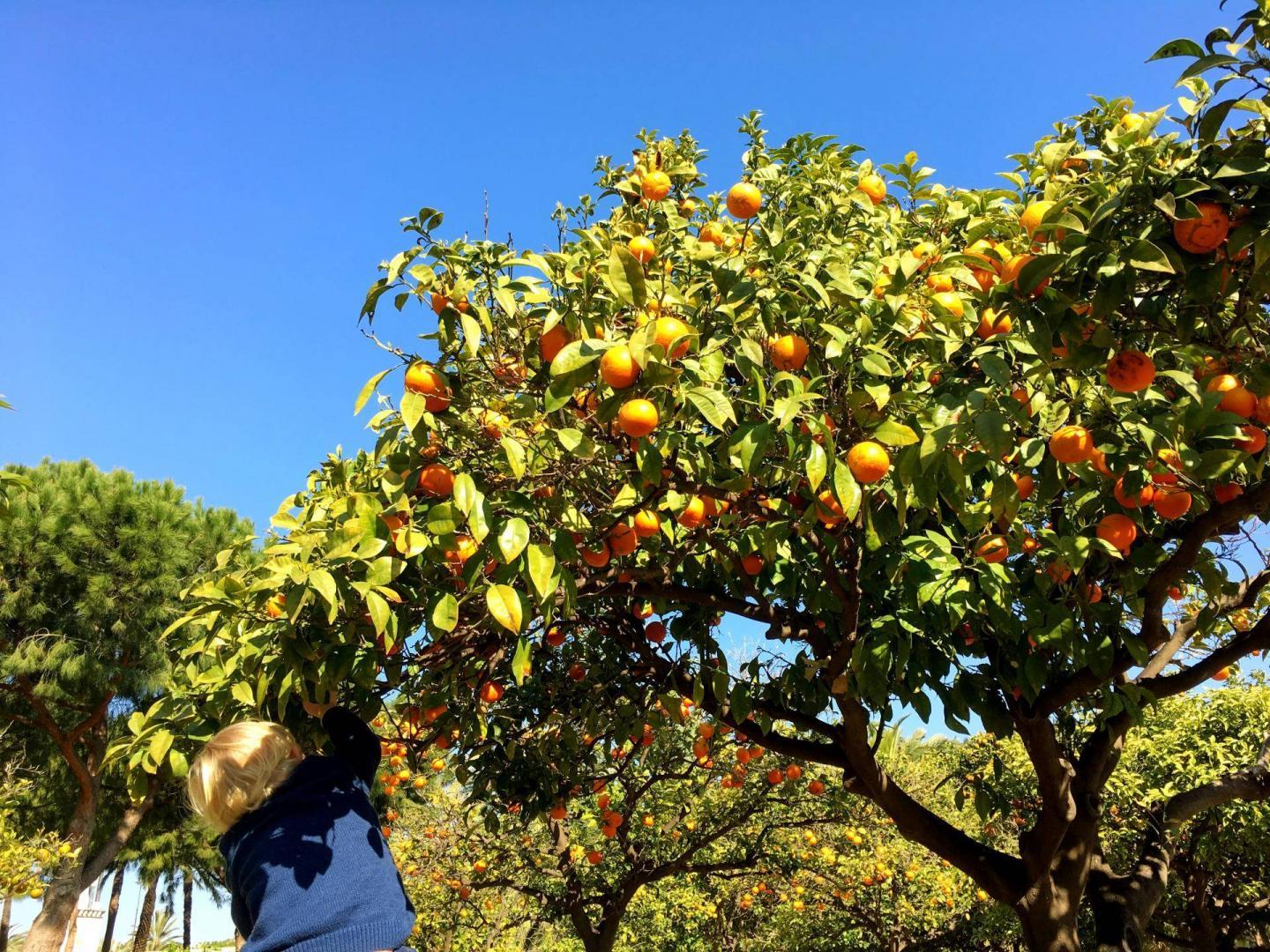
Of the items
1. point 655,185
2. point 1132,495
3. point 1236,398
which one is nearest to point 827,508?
point 1132,495

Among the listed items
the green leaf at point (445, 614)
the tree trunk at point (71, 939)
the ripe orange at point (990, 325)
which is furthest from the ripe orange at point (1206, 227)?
the tree trunk at point (71, 939)

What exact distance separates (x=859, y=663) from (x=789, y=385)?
0.89m

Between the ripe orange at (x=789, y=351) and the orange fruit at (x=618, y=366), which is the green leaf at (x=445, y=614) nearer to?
the orange fruit at (x=618, y=366)

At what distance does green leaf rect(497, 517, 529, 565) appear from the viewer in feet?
5.59

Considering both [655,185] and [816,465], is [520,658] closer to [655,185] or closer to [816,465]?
[816,465]

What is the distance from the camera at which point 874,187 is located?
284cm

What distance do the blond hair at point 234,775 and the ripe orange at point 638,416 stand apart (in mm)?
1188

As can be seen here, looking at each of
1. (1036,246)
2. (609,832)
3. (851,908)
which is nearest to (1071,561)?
(1036,246)

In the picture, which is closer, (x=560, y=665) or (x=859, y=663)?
(x=859, y=663)

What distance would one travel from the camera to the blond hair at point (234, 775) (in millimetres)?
1940

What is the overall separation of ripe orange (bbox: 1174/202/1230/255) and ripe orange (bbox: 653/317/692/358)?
83 cm

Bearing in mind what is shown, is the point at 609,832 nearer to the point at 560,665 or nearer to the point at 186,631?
the point at 560,665

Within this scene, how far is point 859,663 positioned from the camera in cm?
235

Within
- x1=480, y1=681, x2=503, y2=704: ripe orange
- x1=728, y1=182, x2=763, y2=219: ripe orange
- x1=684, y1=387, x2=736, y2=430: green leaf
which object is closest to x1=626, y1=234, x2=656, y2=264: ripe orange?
x1=728, y1=182, x2=763, y2=219: ripe orange
